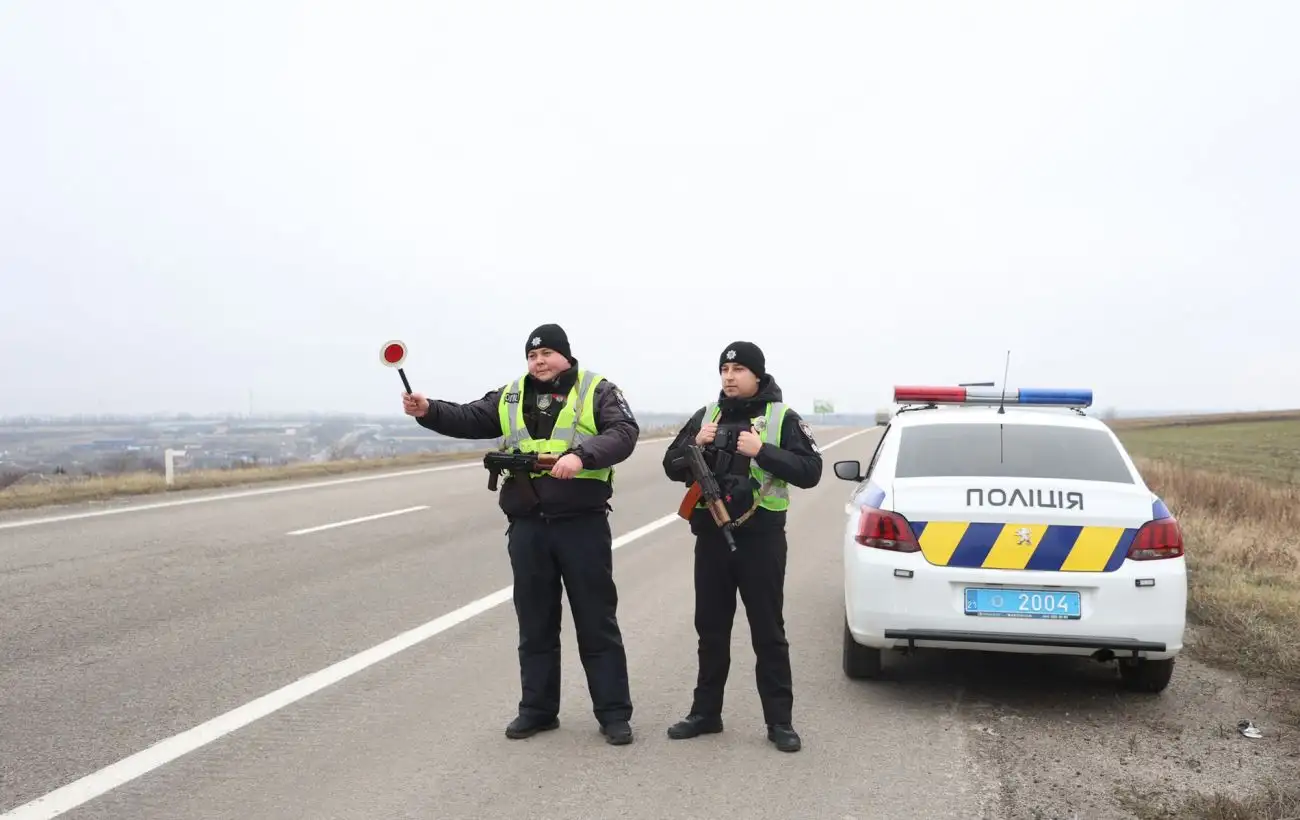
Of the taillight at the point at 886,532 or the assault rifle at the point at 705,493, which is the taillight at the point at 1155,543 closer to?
the taillight at the point at 886,532

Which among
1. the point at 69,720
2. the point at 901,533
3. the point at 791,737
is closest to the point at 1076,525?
the point at 901,533

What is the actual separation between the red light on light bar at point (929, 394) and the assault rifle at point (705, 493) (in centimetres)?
265

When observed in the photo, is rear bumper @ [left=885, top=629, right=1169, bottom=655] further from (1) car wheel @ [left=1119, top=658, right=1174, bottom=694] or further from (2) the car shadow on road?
(2) the car shadow on road

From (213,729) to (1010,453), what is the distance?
4.35 m

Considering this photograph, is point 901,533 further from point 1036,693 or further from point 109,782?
point 109,782

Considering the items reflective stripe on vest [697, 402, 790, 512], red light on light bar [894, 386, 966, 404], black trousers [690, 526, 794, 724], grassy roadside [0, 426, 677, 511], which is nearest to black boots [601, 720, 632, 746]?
black trousers [690, 526, 794, 724]

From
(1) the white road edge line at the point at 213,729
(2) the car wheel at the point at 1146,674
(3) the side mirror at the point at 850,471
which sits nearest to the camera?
(1) the white road edge line at the point at 213,729

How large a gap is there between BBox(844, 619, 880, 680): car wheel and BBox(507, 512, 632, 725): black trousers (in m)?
1.52

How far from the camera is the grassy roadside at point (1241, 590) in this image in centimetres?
416

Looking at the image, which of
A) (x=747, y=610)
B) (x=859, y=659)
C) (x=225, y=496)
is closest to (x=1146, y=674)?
(x=859, y=659)

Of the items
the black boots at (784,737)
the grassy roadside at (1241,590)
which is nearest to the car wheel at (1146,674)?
the grassy roadside at (1241,590)

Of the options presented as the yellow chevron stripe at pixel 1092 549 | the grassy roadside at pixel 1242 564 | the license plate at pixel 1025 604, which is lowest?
the grassy roadside at pixel 1242 564

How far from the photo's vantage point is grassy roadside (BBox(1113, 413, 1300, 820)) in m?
4.16

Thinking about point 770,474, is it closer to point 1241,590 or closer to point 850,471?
point 850,471
